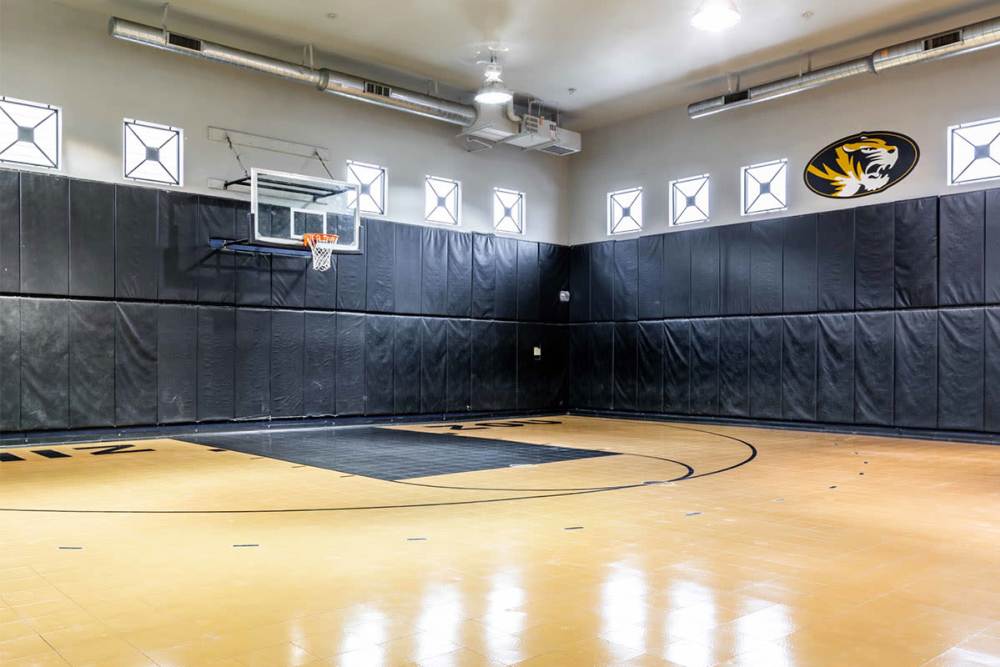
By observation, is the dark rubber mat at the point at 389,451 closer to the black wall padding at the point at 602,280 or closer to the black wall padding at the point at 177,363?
the black wall padding at the point at 177,363

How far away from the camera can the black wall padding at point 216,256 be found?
1362 centimetres

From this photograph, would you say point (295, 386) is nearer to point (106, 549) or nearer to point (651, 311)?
point (651, 311)

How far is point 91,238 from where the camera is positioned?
12.5m

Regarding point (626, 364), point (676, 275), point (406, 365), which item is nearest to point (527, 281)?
point (626, 364)

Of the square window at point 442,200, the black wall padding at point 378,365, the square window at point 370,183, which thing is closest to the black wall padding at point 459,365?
the black wall padding at point 378,365

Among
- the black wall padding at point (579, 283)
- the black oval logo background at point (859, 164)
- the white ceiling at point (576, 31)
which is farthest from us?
the black wall padding at point (579, 283)

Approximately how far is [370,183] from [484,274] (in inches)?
130

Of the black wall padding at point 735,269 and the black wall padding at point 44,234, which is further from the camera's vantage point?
the black wall padding at point 735,269

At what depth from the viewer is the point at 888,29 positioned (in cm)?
1312

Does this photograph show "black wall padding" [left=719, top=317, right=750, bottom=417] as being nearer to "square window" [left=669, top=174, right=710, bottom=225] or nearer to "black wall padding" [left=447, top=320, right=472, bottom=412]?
"square window" [left=669, top=174, right=710, bottom=225]

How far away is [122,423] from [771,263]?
1206 cm

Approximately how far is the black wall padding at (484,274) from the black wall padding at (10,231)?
8645 mm

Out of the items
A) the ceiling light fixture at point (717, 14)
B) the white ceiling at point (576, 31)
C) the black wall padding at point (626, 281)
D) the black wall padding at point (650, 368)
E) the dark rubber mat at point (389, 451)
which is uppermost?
the white ceiling at point (576, 31)

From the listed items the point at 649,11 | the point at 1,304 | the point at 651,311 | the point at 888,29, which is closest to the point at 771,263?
the point at 651,311
